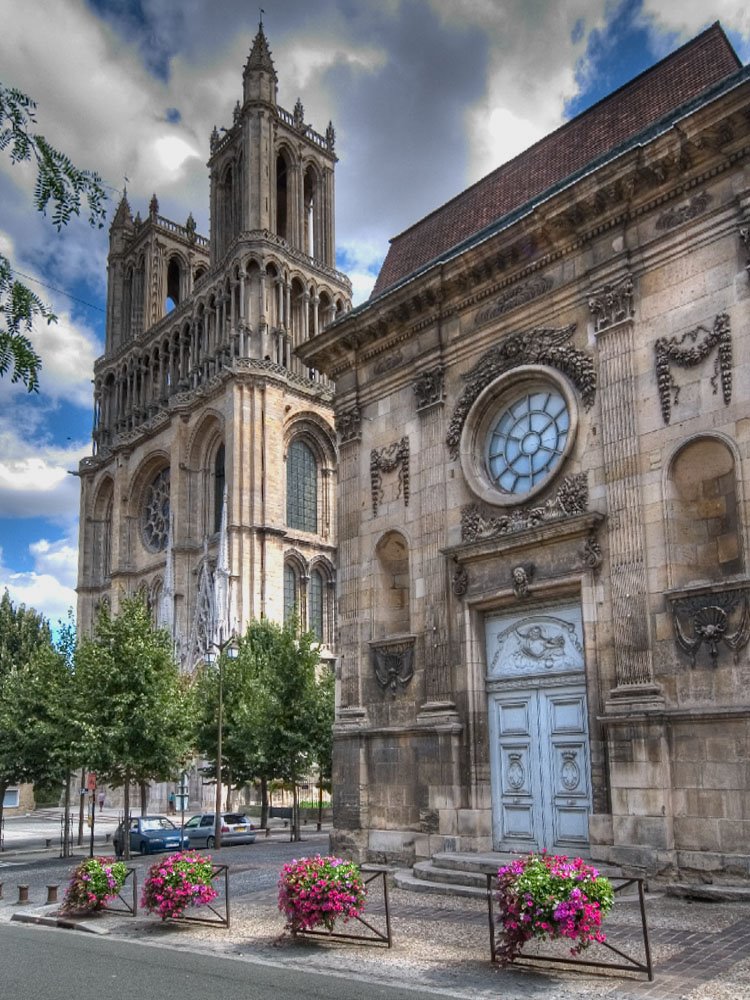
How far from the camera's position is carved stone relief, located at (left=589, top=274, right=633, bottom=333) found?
52.1ft

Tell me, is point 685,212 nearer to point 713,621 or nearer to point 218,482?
point 713,621

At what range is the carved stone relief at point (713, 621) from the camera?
13.4 m

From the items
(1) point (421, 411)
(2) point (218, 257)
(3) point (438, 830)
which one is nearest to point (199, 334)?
(2) point (218, 257)

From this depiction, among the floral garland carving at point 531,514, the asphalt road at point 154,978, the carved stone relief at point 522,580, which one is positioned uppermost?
the floral garland carving at point 531,514

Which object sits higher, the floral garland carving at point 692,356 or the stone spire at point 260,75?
the stone spire at point 260,75

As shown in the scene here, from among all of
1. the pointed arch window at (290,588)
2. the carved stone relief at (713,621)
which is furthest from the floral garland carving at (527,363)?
the pointed arch window at (290,588)

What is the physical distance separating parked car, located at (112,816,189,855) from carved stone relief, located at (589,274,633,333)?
2088 cm

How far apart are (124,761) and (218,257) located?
137 feet

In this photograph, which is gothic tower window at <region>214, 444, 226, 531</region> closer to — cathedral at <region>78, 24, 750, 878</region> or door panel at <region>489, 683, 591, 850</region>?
cathedral at <region>78, 24, 750, 878</region>

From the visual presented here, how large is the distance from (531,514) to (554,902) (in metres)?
7.99

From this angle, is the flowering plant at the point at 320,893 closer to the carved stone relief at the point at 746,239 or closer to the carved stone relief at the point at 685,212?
the carved stone relief at the point at 746,239

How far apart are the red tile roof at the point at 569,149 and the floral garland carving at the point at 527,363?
2798 millimetres

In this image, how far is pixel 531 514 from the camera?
16719 millimetres

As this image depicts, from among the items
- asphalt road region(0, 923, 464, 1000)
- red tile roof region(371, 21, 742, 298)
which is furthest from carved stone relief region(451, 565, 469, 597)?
asphalt road region(0, 923, 464, 1000)
